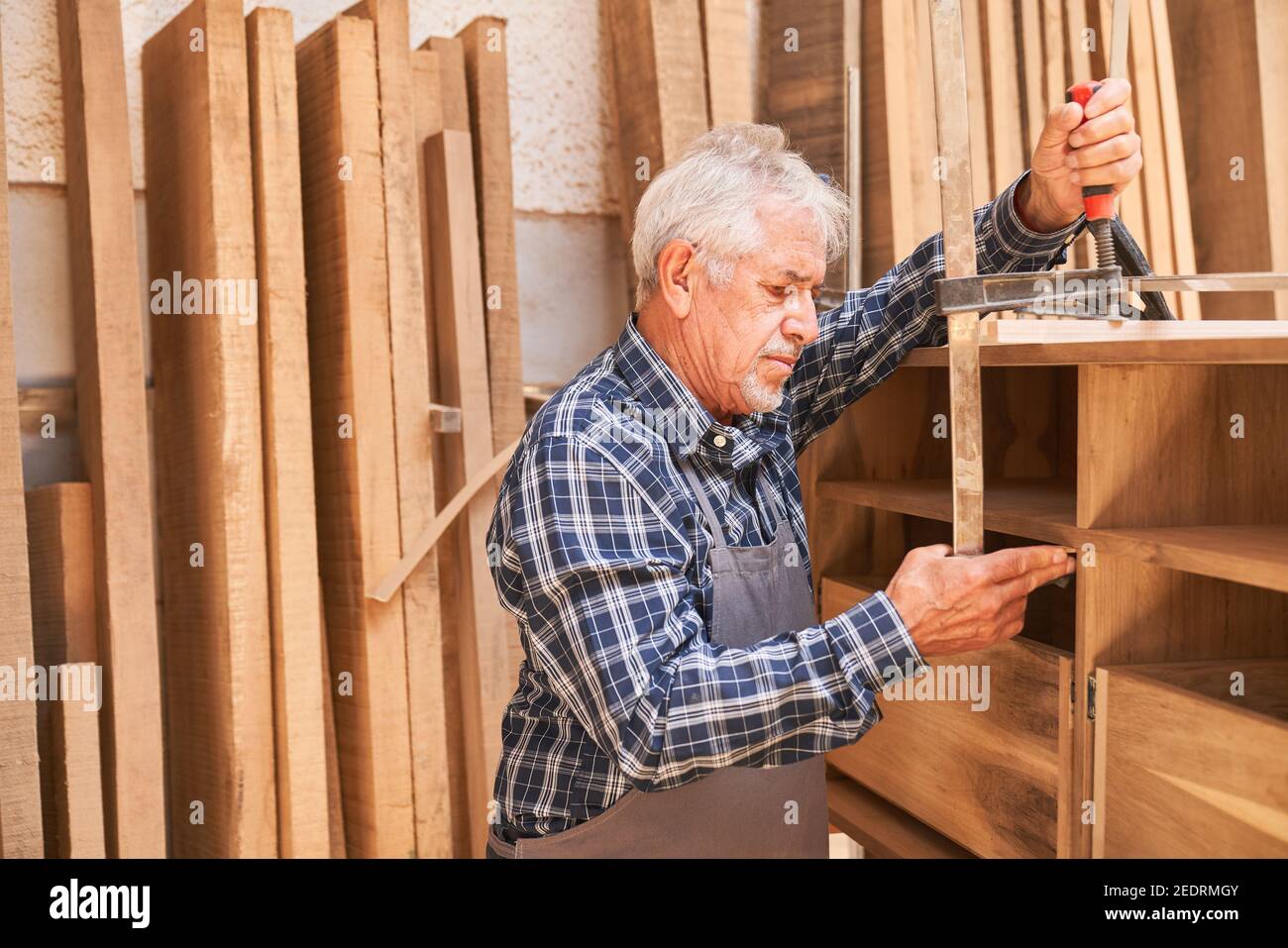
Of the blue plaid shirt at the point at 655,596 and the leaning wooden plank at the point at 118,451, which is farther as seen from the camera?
the leaning wooden plank at the point at 118,451

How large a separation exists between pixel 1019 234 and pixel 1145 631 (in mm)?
603

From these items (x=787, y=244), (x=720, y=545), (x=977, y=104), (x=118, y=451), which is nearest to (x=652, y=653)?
(x=720, y=545)

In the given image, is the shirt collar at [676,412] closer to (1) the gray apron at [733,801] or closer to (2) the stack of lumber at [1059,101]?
(1) the gray apron at [733,801]

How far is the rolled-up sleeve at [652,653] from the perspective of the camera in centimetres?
133

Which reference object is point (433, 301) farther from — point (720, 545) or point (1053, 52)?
point (1053, 52)

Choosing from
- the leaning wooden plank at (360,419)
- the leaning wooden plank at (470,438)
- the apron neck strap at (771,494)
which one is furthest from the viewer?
the leaning wooden plank at (470,438)

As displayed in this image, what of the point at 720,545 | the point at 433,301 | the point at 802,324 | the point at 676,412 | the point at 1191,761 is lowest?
the point at 1191,761

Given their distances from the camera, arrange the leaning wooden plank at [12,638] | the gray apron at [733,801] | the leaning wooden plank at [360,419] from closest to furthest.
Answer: the gray apron at [733,801] < the leaning wooden plank at [12,638] < the leaning wooden plank at [360,419]

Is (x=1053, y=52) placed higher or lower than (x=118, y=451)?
higher

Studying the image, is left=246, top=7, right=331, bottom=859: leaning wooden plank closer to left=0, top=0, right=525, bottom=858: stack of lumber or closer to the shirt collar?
left=0, top=0, right=525, bottom=858: stack of lumber

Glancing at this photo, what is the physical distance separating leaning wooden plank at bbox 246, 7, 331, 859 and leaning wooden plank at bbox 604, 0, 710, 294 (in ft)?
2.55

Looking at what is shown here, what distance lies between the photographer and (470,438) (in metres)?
2.46

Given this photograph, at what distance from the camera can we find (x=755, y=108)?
290 centimetres

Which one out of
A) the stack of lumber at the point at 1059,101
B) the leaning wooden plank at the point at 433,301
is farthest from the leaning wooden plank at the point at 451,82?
the stack of lumber at the point at 1059,101
